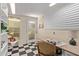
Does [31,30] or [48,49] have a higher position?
[31,30]

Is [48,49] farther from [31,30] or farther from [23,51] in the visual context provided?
[31,30]

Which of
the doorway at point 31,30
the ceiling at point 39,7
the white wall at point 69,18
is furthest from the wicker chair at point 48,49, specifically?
the doorway at point 31,30

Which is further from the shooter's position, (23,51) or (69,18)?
(23,51)

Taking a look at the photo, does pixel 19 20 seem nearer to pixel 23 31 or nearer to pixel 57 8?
pixel 23 31

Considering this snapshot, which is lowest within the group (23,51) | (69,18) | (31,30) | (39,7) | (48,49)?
(23,51)

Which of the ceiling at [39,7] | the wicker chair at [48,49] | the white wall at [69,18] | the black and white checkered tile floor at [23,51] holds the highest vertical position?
the ceiling at [39,7]

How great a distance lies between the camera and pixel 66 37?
2.44 m

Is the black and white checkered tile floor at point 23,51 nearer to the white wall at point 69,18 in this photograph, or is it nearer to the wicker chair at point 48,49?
the wicker chair at point 48,49

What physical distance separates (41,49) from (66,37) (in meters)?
0.76

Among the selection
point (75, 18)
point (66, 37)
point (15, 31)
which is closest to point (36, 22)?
point (15, 31)

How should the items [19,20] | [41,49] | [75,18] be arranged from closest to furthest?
[75,18] < [41,49] < [19,20]

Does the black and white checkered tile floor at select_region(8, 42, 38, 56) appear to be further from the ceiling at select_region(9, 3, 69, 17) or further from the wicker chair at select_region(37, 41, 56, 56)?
the ceiling at select_region(9, 3, 69, 17)

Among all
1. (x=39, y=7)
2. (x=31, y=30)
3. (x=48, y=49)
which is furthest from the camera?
(x=31, y=30)

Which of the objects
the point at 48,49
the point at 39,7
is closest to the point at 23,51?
the point at 48,49
